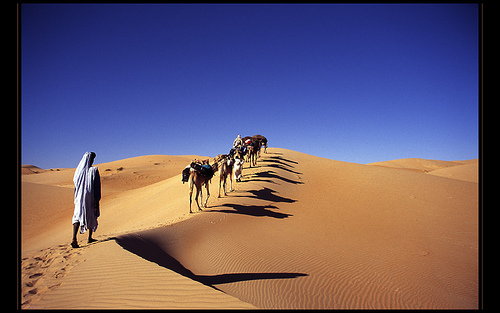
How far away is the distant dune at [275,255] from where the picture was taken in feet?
11.6

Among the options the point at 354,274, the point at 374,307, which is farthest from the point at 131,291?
the point at 354,274

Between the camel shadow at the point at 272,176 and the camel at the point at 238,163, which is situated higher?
the camel at the point at 238,163

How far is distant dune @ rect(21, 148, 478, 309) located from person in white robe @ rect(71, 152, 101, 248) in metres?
0.60

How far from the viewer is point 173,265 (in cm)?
549

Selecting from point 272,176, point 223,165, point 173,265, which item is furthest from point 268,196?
point 173,265

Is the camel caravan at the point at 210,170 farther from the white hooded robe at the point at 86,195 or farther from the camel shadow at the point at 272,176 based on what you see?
the white hooded robe at the point at 86,195

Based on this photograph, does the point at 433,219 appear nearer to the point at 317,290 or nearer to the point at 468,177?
the point at 317,290

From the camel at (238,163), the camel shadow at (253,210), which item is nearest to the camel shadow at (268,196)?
the camel shadow at (253,210)

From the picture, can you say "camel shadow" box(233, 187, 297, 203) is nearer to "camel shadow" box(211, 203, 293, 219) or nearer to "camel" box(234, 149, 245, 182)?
"camel shadow" box(211, 203, 293, 219)

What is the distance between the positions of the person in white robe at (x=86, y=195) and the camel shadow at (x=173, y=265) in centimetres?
96

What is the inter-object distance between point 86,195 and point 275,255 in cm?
574

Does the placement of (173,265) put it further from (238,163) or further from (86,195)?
(238,163)

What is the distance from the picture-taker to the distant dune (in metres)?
3.53
